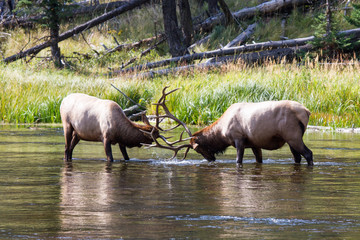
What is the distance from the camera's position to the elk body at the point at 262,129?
9414 millimetres

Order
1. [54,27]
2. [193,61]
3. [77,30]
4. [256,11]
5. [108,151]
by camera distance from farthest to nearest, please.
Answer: [256,11]
[77,30]
[54,27]
[193,61]
[108,151]

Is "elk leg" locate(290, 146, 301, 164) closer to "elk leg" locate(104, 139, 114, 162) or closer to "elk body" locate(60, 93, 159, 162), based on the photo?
"elk body" locate(60, 93, 159, 162)

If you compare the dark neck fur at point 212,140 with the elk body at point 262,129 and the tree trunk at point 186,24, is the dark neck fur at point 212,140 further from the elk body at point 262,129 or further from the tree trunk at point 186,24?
the tree trunk at point 186,24

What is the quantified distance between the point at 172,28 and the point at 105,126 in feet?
51.0

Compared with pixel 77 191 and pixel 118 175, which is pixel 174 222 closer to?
pixel 77 191

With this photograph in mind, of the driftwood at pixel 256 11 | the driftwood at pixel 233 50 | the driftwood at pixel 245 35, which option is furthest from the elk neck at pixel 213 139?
the driftwood at pixel 256 11

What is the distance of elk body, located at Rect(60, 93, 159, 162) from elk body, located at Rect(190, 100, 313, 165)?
980mm

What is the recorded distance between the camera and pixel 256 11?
29.1m

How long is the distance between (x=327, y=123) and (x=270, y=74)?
2797mm

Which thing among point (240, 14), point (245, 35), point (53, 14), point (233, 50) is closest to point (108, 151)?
point (233, 50)

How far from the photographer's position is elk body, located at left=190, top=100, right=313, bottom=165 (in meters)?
9.41

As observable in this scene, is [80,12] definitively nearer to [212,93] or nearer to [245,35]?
[245,35]

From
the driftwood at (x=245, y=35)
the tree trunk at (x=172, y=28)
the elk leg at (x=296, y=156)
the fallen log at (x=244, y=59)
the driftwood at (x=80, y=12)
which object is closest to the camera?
the elk leg at (x=296, y=156)

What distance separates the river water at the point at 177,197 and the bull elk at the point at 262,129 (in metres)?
0.30
